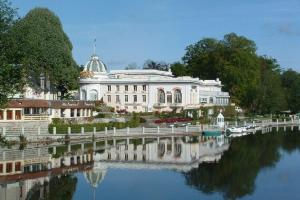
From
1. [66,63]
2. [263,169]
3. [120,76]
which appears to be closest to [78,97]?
[120,76]

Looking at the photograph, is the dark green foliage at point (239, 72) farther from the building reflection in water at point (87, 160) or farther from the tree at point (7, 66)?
the tree at point (7, 66)

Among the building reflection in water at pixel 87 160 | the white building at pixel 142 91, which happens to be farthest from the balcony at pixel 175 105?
the building reflection in water at pixel 87 160

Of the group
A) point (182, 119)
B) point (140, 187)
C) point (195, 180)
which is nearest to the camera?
point (140, 187)

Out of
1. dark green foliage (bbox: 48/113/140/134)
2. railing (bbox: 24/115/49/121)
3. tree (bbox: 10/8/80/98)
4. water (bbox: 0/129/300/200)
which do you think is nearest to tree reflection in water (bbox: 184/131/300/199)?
water (bbox: 0/129/300/200)

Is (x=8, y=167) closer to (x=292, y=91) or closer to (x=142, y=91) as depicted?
(x=142, y=91)

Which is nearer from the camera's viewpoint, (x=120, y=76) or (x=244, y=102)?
(x=120, y=76)

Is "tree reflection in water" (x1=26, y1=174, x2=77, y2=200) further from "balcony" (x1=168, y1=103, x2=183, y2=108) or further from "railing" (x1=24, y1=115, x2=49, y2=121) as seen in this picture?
"balcony" (x1=168, y1=103, x2=183, y2=108)

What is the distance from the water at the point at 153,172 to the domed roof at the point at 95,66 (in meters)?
35.9

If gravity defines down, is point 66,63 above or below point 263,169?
above

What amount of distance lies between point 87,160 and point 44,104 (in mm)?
Answer: 19342

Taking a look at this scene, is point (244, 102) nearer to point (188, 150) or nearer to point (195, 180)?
point (188, 150)

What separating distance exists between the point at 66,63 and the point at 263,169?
37260mm

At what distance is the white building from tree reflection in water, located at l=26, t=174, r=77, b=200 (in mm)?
50054

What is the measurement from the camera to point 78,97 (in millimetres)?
84000
